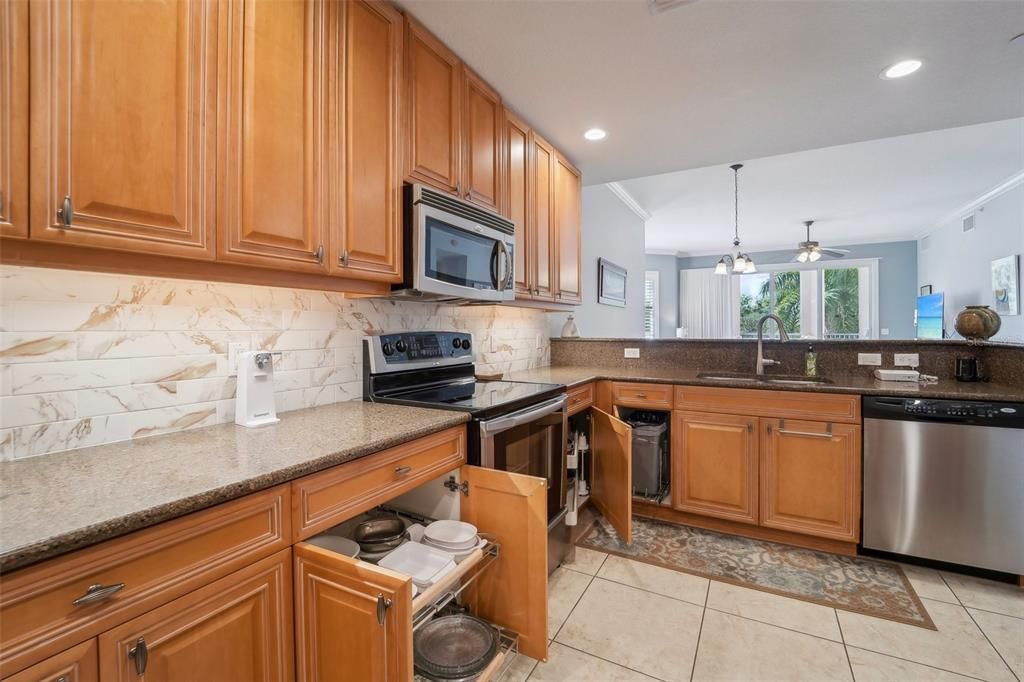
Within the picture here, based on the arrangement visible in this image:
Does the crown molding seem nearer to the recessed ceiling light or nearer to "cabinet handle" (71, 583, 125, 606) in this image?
the recessed ceiling light

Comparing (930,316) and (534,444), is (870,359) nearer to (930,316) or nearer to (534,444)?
(534,444)

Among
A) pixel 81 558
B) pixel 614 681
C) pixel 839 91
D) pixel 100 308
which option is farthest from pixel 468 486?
pixel 839 91

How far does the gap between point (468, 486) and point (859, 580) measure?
1.99 meters

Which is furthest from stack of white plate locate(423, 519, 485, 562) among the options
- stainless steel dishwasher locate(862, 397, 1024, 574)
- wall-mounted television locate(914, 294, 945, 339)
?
wall-mounted television locate(914, 294, 945, 339)

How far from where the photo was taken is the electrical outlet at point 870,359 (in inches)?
108

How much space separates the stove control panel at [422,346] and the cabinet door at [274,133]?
0.60 metres

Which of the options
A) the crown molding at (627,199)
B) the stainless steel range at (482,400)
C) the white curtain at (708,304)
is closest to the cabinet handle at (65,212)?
the stainless steel range at (482,400)

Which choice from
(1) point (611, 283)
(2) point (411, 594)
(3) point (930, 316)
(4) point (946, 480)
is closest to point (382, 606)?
(2) point (411, 594)

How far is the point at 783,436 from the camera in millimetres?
2453

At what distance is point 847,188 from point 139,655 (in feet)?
20.0

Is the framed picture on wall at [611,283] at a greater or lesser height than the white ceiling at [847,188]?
lesser

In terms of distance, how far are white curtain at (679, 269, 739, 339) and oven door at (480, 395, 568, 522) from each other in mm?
6659

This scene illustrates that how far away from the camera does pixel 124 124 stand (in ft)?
3.26

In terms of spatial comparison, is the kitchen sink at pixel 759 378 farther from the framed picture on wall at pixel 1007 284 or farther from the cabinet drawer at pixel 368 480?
the framed picture on wall at pixel 1007 284
